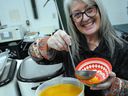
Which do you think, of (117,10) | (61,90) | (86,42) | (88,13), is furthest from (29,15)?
(61,90)

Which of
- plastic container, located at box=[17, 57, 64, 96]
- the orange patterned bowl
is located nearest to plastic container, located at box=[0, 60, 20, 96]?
plastic container, located at box=[17, 57, 64, 96]

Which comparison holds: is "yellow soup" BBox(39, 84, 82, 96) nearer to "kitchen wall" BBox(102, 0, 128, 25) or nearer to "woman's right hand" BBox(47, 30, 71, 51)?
"woman's right hand" BBox(47, 30, 71, 51)

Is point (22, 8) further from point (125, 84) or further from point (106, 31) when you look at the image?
point (125, 84)

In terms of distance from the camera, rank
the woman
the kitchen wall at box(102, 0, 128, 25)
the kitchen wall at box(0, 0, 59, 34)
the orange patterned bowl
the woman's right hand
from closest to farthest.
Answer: the orange patterned bowl, the woman's right hand, the woman, the kitchen wall at box(102, 0, 128, 25), the kitchen wall at box(0, 0, 59, 34)

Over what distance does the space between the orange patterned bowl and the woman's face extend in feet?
0.95

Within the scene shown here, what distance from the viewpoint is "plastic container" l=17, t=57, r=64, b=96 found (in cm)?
108

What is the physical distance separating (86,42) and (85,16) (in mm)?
206

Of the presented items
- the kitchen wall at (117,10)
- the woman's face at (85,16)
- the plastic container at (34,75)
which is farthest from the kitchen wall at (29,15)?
the woman's face at (85,16)

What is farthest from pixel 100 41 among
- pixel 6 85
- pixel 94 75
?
pixel 6 85

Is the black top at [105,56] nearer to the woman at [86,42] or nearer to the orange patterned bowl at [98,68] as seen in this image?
→ the woman at [86,42]

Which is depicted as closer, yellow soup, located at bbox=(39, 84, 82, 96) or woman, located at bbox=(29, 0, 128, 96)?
yellow soup, located at bbox=(39, 84, 82, 96)

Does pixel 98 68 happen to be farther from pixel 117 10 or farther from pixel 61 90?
pixel 117 10

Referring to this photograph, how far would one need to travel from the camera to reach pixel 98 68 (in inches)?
32.7

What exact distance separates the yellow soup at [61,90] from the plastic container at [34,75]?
0.66 ft
